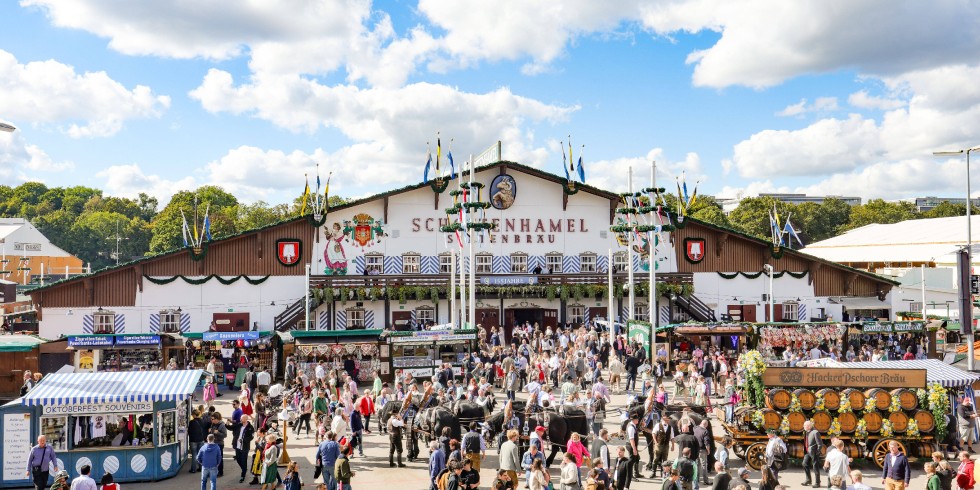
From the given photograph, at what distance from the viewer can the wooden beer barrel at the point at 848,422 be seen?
1817 centimetres

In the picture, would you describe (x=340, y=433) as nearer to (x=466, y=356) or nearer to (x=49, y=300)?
(x=466, y=356)

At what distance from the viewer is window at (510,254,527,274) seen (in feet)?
154

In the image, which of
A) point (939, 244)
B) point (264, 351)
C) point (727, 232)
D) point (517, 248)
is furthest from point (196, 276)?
point (939, 244)

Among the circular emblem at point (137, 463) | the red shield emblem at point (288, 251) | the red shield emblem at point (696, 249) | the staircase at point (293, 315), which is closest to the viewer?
the circular emblem at point (137, 463)

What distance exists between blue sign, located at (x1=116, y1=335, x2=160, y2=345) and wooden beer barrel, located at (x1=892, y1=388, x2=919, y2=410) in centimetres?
2604

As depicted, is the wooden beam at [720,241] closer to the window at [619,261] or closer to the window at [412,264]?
the window at [619,261]

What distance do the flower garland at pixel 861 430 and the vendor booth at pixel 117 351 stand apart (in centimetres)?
2489

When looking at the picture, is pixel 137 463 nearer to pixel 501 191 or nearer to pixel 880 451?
pixel 880 451

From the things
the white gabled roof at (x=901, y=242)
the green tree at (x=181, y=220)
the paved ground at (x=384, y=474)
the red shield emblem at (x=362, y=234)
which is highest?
the green tree at (x=181, y=220)

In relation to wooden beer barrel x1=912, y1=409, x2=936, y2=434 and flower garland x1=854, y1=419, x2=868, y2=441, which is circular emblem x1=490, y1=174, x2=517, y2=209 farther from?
wooden beer barrel x1=912, y1=409, x2=936, y2=434

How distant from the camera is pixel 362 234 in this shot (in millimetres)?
45469

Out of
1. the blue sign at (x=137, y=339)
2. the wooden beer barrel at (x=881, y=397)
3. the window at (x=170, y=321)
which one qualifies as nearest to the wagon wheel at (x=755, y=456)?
the wooden beer barrel at (x=881, y=397)

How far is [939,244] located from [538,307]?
138 ft

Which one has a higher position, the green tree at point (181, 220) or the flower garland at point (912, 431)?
the green tree at point (181, 220)
